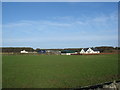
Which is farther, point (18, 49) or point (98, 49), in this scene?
point (18, 49)

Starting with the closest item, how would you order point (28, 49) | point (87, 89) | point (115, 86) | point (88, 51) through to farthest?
point (87, 89), point (115, 86), point (88, 51), point (28, 49)

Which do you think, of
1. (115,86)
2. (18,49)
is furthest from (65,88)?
(18,49)

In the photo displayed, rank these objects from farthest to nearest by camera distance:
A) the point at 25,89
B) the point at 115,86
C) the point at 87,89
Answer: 1. the point at 25,89
2. the point at 115,86
3. the point at 87,89

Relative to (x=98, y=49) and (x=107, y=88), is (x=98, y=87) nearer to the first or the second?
(x=107, y=88)

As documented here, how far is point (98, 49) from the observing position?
9138 cm

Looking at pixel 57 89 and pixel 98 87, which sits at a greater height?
pixel 98 87

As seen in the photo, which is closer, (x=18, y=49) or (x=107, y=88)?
(x=107, y=88)

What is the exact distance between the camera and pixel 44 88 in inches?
323

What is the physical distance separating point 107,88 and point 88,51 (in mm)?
83481

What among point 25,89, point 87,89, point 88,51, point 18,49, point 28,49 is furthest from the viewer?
point 28,49

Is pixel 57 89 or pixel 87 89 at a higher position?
pixel 87 89

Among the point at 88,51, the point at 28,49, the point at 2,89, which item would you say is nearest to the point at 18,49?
the point at 28,49

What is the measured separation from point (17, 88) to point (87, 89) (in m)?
4.97

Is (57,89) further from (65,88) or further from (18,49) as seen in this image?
(18,49)
